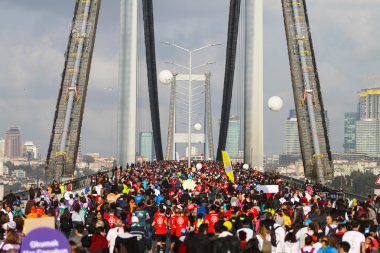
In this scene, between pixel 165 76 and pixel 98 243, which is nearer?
pixel 98 243

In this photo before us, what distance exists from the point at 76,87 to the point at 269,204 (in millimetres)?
34827

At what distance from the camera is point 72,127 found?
54.0 meters

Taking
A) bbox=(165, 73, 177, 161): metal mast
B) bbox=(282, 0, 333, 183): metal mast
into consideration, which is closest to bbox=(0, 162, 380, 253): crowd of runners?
bbox=(282, 0, 333, 183): metal mast

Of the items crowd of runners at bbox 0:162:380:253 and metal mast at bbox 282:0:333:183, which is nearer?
crowd of runners at bbox 0:162:380:253

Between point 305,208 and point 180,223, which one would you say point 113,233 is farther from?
point 305,208

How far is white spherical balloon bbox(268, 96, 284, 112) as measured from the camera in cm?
4181

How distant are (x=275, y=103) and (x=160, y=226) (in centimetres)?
2400

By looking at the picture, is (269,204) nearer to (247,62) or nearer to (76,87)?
(76,87)

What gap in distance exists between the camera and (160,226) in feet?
60.7

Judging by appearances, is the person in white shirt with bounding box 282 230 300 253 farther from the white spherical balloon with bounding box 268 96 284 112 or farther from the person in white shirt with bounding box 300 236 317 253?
the white spherical balloon with bounding box 268 96 284 112

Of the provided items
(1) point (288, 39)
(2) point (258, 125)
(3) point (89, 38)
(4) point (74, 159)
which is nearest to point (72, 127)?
(4) point (74, 159)

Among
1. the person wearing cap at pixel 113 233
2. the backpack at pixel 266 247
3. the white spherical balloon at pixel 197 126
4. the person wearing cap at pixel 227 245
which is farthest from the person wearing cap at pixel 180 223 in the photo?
the white spherical balloon at pixel 197 126

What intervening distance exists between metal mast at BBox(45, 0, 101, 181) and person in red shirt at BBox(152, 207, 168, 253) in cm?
3399

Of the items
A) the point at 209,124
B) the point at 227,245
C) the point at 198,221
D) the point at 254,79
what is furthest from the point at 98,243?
the point at 209,124
